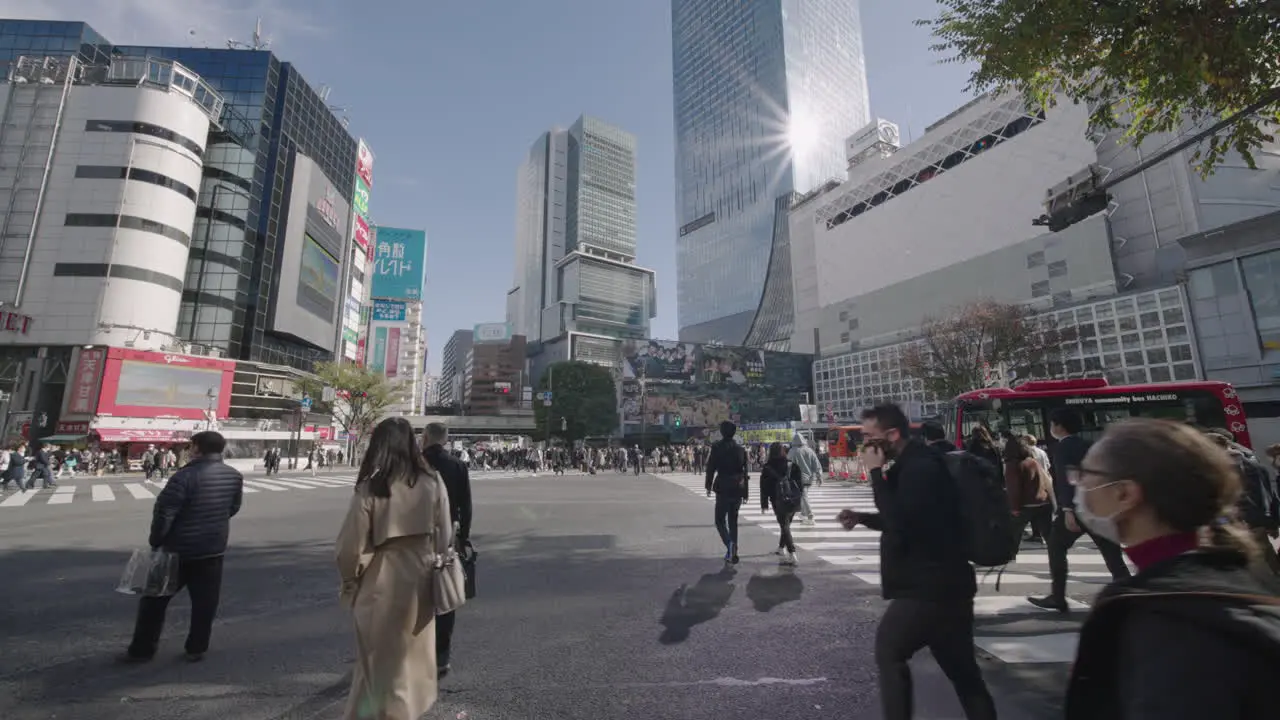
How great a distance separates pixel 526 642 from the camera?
4328mm

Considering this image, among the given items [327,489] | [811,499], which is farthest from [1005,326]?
[327,489]

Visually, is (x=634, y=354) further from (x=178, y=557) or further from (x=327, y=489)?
(x=178, y=557)

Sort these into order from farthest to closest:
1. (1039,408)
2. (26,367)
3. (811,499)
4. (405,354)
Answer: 1. (405,354)
2. (26,367)
3. (811,499)
4. (1039,408)

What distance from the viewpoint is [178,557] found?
13.5 ft

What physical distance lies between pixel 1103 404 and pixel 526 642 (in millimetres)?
14907

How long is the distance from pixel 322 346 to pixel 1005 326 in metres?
58.2

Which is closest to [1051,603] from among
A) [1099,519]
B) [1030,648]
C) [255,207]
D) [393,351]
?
[1030,648]

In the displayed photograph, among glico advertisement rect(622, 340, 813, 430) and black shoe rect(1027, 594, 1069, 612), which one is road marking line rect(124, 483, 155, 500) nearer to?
black shoe rect(1027, 594, 1069, 612)

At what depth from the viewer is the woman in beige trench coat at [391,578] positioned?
8.95ft

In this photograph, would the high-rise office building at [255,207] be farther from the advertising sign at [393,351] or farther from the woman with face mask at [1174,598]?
the woman with face mask at [1174,598]

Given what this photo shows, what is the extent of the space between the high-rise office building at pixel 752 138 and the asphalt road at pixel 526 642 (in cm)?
10171

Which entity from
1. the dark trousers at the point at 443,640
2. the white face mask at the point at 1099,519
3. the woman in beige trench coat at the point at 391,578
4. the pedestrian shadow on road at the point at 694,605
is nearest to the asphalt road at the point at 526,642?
the pedestrian shadow on road at the point at 694,605

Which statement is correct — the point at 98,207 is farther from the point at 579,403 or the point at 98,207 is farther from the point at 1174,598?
the point at 1174,598

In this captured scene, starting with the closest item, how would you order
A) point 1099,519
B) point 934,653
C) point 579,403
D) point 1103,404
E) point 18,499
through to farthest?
point 1099,519 → point 934,653 → point 1103,404 → point 18,499 → point 579,403
